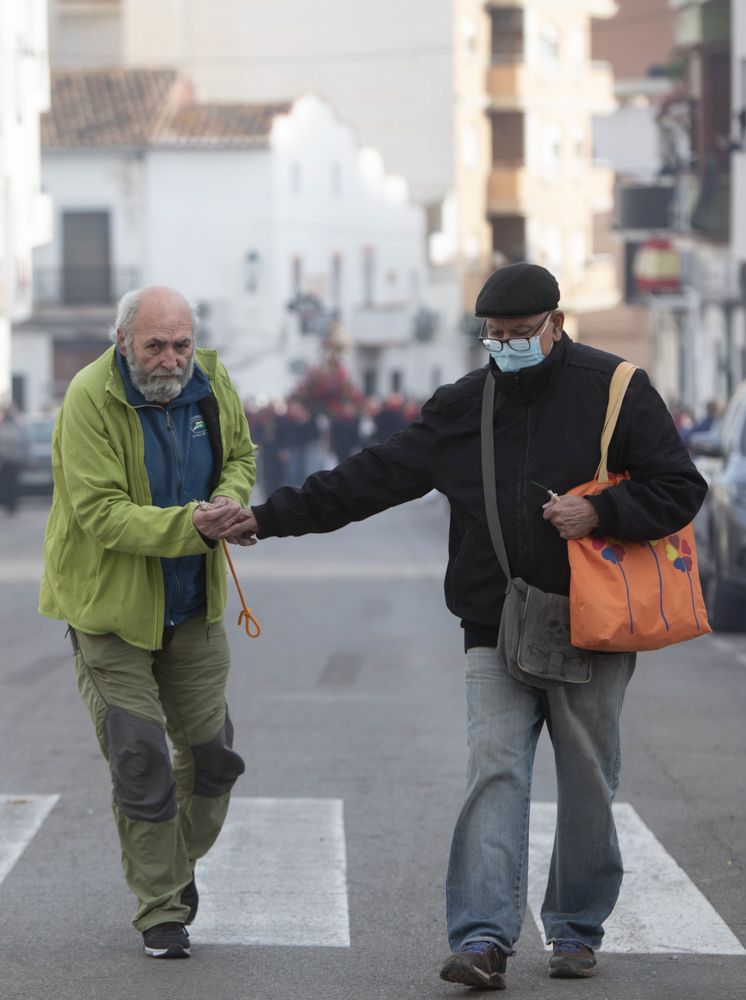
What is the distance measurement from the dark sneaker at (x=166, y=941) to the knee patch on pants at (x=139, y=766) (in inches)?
12.3

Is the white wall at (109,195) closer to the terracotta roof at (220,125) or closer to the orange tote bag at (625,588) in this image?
the terracotta roof at (220,125)

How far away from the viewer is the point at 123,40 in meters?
73.1

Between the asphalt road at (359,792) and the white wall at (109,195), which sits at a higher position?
the white wall at (109,195)

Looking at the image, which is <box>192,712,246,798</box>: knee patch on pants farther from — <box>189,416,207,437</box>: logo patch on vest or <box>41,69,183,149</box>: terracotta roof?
<box>41,69,183,149</box>: terracotta roof

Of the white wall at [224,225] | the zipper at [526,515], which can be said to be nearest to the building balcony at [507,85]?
the white wall at [224,225]

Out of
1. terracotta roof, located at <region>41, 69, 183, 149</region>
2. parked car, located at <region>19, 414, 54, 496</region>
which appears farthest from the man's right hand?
terracotta roof, located at <region>41, 69, 183, 149</region>

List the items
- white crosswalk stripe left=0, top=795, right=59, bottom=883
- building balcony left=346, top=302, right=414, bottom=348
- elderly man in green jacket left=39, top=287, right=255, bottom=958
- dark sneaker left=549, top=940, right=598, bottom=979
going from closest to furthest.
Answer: dark sneaker left=549, top=940, right=598, bottom=979 → elderly man in green jacket left=39, top=287, right=255, bottom=958 → white crosswalk stripe left=0, top=795, right=59, bottom=883 → building balcony left=346, top=302, right=414, bottom=348

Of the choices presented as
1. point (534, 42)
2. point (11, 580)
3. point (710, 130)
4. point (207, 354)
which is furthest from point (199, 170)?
point (207, 354)

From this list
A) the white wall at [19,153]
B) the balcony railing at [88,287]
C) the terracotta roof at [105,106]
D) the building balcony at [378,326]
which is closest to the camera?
the white wall at [19,153]

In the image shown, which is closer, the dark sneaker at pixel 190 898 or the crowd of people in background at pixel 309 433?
the dark sneaker at pixel 190 898

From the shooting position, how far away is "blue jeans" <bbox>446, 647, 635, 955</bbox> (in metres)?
5.74

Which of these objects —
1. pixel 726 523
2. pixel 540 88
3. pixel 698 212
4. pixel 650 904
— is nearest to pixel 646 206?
pixel 698 212

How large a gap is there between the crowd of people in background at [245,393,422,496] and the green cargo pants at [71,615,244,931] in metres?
33.5

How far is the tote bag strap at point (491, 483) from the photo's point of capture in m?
5.77
